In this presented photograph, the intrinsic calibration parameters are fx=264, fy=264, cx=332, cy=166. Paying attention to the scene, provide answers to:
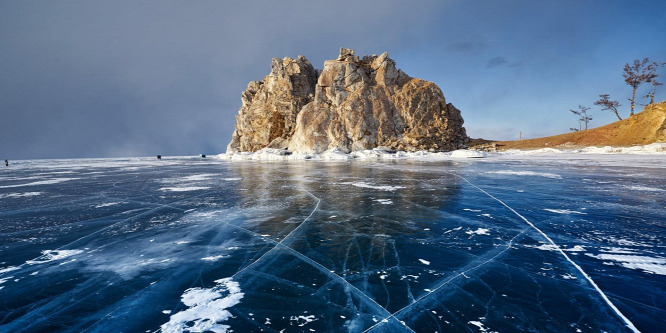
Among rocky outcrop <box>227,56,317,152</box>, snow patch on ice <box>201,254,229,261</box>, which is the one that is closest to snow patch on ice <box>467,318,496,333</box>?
snow patch on ice <box>201,254,229,261</box>

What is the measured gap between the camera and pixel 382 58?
193 ft

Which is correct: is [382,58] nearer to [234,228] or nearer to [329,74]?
[329,74]

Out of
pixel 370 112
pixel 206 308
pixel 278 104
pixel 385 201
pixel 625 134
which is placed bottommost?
pixel 206 308

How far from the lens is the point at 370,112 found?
56.0 m

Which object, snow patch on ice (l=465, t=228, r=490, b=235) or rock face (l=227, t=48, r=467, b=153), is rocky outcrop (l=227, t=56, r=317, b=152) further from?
snow patch on ice (l=465, t=228, r=490, b=235)

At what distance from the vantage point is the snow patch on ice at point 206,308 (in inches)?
92.1

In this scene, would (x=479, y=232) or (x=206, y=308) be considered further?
(x=479, y=232)

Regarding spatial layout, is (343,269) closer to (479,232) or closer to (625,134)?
(479,232)

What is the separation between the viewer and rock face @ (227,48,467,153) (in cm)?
5438

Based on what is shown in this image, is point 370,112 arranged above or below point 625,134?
above

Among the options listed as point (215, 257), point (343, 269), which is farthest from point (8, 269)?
point (343, 269)

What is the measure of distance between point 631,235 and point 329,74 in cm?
5873

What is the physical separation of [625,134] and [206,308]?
2357 inches

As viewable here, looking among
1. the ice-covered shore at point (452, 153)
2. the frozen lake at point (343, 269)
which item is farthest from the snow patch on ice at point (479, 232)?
the ice-covered shore at point (452, 153)
